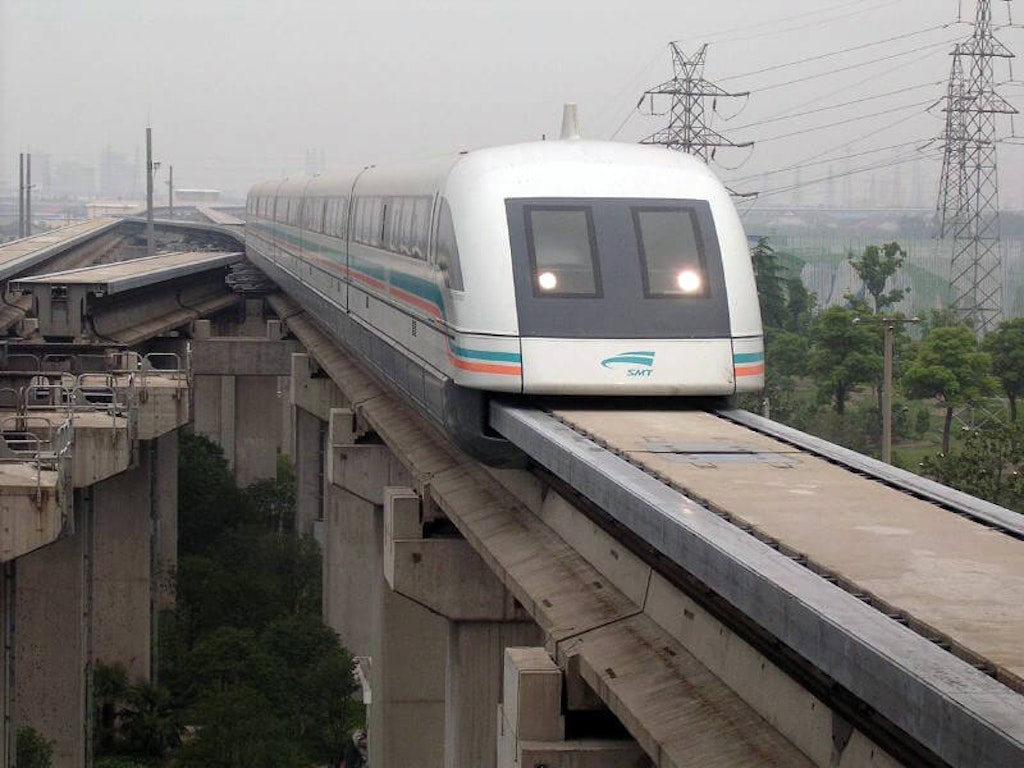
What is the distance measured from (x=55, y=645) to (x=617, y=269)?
44.0 ft

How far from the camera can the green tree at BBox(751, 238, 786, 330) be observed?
194 feet

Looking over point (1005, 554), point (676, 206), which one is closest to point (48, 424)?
point (676, 206)

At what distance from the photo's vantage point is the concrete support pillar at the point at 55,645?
24.8m

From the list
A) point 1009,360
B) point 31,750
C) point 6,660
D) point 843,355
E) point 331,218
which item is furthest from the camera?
point 843,355

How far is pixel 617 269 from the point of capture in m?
14.0

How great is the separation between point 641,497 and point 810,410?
37466 millimetres

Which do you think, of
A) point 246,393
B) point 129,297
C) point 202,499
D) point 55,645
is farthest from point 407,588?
point 246,393

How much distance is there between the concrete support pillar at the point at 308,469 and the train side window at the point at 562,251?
31706 mm

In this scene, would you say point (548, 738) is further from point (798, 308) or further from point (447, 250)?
point (798, 308)

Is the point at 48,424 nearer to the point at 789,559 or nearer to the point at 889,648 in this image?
the point at 789,559

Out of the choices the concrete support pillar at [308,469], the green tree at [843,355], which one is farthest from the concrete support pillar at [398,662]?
the green tree at [843,355]

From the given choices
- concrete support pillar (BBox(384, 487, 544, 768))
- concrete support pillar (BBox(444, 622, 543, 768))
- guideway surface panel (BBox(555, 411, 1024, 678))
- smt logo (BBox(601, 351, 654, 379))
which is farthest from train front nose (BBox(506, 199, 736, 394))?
concrete support pillar (BBox(444, 622, 543, 768))

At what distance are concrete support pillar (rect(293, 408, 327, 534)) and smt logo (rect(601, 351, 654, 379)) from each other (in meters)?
32.4

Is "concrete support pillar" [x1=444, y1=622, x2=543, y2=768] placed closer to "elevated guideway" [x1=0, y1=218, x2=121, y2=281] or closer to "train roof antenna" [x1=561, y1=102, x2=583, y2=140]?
"train roof antenna" [x1=561, y1=102, x2=583, y2=140]
